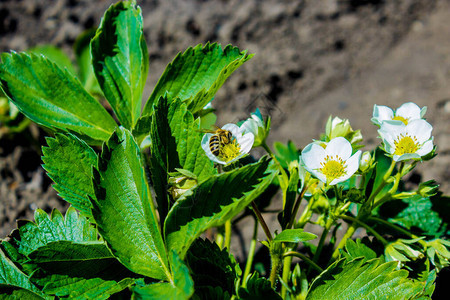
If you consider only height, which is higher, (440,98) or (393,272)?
(393,272)

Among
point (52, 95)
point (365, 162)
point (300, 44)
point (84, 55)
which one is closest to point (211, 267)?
point (365, 162)

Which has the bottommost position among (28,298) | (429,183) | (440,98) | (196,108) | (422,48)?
(440,98)

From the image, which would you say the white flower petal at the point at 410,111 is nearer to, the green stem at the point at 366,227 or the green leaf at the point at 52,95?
the green stem at the point at 366,227

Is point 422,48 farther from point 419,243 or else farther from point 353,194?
point 353,194

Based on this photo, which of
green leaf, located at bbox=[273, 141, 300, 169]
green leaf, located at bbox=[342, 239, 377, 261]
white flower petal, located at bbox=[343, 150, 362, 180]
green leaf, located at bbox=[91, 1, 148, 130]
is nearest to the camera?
white flower petal, located at bbox=[343, 150, 362, 180]

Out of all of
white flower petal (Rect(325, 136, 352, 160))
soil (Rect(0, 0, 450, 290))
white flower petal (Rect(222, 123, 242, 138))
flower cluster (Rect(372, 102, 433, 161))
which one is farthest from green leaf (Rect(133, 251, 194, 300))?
soil (Rect(0, 0, 450, 290))

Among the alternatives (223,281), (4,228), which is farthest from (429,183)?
(4,228)

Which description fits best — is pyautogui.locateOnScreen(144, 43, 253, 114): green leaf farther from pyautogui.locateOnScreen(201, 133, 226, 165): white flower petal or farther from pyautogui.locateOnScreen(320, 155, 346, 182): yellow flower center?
pyautogui.locateOnScreen(320, 155, 346, 182): yellow flower center

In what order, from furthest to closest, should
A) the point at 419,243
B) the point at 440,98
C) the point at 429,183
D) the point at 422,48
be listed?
the point at 422,48, the point at 440,98, the point at 419,243, the point at 429,183
